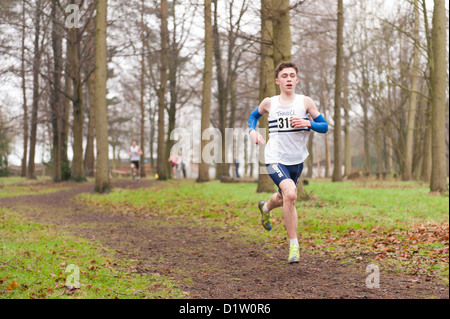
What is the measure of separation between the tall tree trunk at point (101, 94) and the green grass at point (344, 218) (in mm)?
1262

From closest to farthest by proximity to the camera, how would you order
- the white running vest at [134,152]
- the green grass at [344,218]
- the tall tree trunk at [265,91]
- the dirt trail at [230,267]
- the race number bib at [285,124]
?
the dirt trail at [230,267]
the race number bib at [285,124]
the green grass at [344,218]
the tall tree trunk at [265,91]
the white running vest at [134,152]

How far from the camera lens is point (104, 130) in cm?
1625

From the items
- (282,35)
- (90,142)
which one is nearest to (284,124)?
(282,35)

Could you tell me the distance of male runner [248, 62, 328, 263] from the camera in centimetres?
581

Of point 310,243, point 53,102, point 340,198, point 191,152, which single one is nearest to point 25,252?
point 310,243

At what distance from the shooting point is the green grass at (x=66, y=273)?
14.5 ft

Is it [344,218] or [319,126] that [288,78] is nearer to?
[319,126]

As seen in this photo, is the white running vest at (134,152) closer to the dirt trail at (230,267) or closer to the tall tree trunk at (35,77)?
the tall tree trunk at (35,77)

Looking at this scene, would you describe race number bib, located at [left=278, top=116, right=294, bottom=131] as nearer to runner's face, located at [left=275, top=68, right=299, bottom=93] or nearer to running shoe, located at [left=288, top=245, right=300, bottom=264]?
runner's face, located at [left=275, top=68, right=299, bottom=93]

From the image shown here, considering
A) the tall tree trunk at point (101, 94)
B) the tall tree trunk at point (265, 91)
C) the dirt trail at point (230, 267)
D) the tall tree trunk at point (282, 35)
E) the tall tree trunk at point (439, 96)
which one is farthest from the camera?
the tall tree trunk at point (101, 94)

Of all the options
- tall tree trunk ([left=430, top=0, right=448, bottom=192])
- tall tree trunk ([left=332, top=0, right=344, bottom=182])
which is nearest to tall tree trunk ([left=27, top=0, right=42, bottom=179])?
tall tree trunk ([left=332, top=0, right=344, bottom=182])

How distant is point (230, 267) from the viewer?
6.13 meters

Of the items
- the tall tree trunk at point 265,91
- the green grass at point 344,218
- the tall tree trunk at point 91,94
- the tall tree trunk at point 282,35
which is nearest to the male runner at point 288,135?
the green grass at point 344,218
